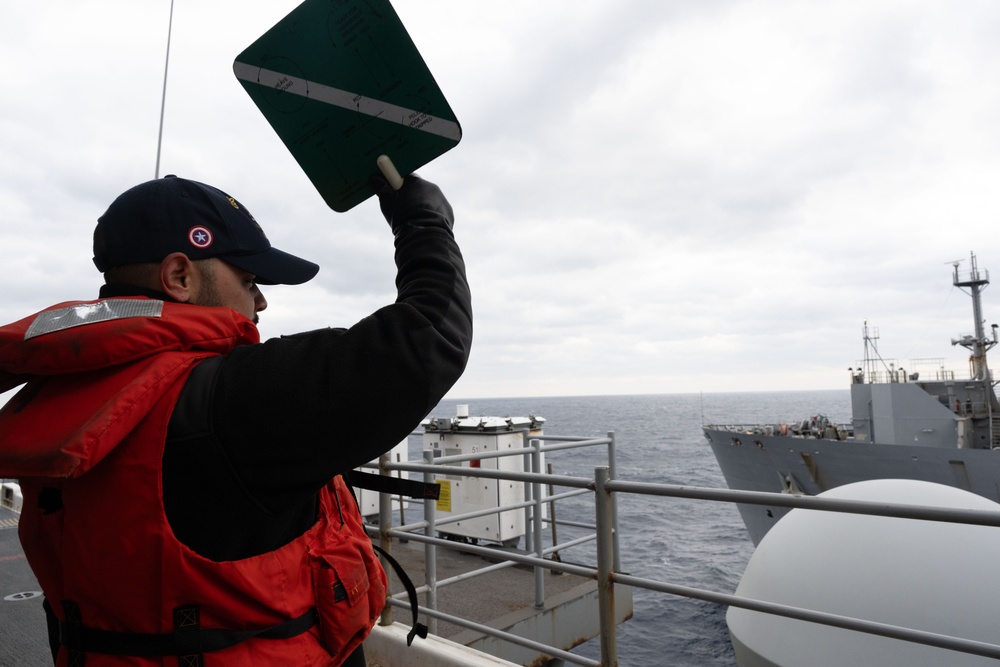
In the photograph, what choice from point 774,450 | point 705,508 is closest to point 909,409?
point 774,450

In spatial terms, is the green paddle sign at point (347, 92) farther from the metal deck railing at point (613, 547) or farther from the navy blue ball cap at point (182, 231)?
the metal deck railing at point (613, 547)

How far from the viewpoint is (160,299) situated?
1.21 m

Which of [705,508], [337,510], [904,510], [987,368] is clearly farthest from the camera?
[705,508]

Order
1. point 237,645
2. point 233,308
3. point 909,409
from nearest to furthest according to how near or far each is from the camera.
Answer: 1. point 237,645
2. point 233,308
3. point 909,409

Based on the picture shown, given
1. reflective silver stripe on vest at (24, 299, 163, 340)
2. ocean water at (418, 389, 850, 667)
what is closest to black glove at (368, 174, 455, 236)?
reflective silver stripe on vest at (24, 299, 163, 340)

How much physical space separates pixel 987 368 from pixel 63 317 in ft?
95.8

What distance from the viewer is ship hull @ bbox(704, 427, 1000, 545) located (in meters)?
16.5

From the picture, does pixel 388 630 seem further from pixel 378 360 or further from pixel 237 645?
pixel 378 360

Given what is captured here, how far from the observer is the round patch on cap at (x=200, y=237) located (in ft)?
4.06

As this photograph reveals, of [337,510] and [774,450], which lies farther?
[774,450]

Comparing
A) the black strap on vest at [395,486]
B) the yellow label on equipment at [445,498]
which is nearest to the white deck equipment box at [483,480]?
the yellow label on equipment at [445,498]

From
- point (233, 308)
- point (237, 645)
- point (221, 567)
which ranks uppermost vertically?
point (233, 308)

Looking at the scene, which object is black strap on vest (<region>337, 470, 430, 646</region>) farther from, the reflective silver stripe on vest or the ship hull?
the ship hull

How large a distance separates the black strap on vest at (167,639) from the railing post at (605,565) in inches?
69.4
